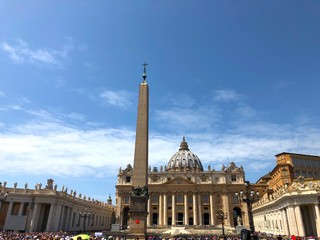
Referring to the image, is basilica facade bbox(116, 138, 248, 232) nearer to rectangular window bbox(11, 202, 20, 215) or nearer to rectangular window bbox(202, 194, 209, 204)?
rectangular window bbox(202, 194, 209, 204)

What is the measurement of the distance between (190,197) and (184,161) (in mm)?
26557

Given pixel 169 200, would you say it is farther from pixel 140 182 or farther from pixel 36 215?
pixel 140 182

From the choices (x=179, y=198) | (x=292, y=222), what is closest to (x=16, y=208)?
(x=179, y=198)

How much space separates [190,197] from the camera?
247 feet

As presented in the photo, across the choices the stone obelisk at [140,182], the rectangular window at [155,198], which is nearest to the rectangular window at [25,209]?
the stone obelisk at [140,182]

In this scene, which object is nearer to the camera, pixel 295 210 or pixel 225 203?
pixel 295 210

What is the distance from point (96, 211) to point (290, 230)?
46.2 meters

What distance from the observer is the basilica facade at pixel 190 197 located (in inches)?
2849

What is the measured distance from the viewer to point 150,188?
7662 centimetres

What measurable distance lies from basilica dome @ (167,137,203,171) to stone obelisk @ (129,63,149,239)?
242 ft

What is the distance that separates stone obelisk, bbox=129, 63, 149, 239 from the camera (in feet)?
68.2

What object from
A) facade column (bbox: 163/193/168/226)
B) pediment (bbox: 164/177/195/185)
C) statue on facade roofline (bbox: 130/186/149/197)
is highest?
pediment (bbox: 164/177/195/185)

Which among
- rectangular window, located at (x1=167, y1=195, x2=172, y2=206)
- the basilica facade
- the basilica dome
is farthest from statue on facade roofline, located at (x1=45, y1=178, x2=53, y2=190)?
the basilica dome

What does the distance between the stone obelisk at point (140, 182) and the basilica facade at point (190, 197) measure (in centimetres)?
5254
